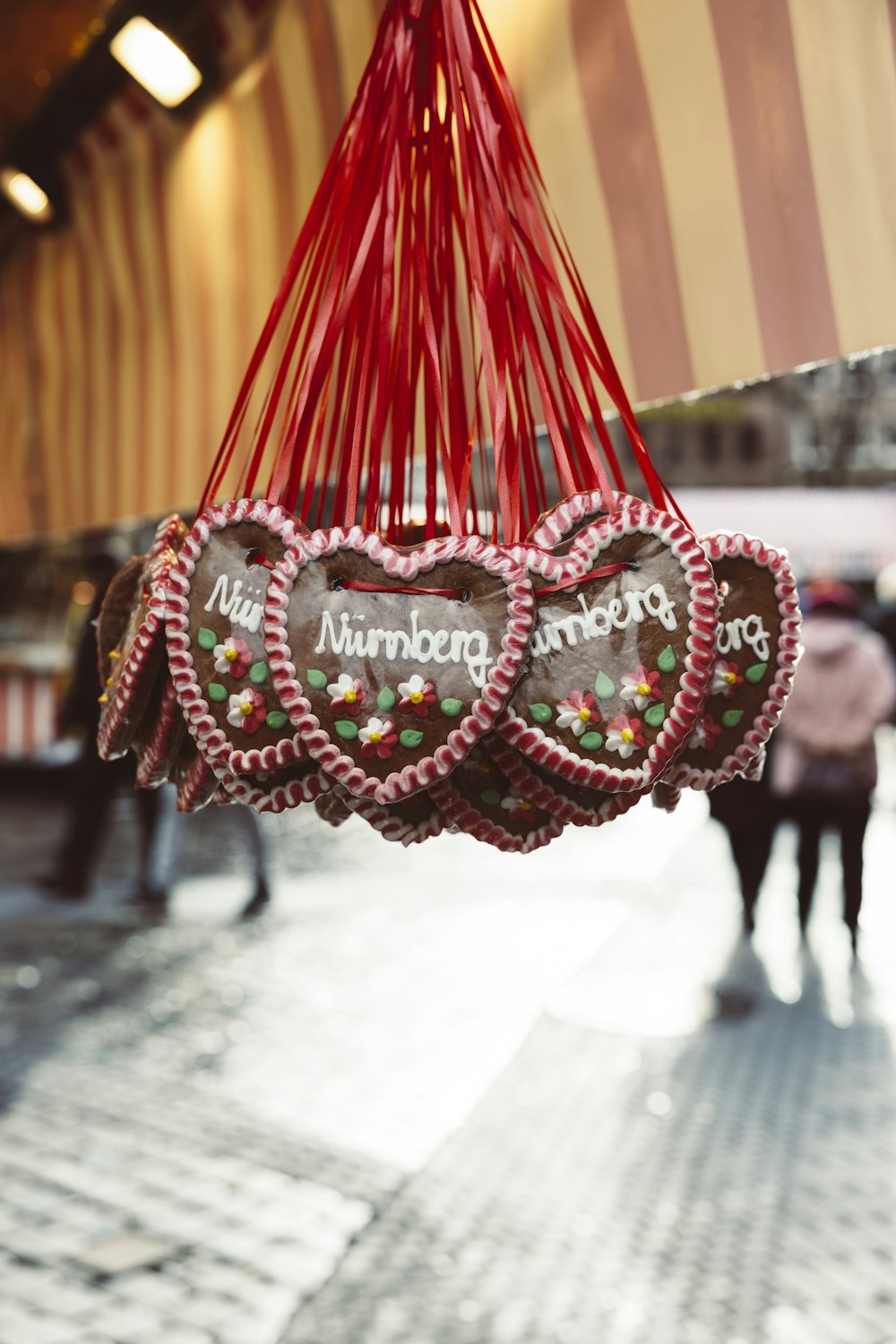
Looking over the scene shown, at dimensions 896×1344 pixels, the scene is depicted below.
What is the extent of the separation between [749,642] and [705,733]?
0.33 feet

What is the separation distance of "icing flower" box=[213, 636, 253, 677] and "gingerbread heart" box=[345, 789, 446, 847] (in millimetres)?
161

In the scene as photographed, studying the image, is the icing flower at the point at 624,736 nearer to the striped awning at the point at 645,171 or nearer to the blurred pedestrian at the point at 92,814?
the striped awning at the point at 645,171

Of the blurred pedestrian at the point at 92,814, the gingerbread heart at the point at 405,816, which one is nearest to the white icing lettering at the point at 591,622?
the gingerbread heart at the point at 405,816

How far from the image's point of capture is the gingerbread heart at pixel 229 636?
119 centimetres

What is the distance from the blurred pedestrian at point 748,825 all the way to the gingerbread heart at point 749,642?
4.86 m

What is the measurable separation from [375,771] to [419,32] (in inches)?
30.8

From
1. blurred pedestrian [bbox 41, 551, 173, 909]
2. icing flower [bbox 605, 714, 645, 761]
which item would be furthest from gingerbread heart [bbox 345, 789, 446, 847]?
blurred pedestrian [bbox 41, 551, 173, 909]

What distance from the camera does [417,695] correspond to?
1.12 meters

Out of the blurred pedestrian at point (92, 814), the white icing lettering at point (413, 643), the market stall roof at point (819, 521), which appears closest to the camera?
the white icing lettering at point (413, 643)

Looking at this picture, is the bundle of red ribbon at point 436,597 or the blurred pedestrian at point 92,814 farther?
the blurred pedestrian at point 92,814

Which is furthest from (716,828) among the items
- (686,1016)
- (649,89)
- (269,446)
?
(649,89)

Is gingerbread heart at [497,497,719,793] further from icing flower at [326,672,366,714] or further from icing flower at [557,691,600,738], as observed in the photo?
icing flower at [326,672,366,714]

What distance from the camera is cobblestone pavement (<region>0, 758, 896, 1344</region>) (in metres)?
3.29

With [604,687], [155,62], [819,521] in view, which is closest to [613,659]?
[604,687]
